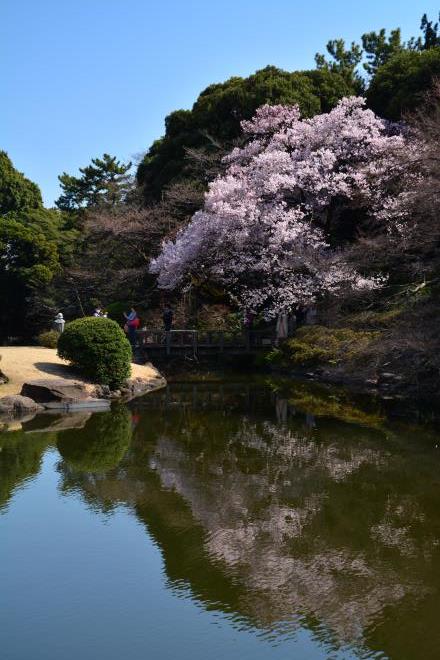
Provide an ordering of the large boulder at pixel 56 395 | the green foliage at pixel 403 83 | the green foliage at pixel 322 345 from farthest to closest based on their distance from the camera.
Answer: the green foliage at pixel 403 83, the green foliage at pixel 322 345, the large boulder at pixel 56 395

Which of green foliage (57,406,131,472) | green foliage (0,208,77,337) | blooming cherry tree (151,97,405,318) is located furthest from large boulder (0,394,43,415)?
green foliage (0,208,77,337)

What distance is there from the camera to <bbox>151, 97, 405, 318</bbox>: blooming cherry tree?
80.4 feet

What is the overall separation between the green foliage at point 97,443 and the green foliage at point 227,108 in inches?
715

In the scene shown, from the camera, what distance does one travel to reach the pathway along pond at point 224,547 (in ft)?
18.5

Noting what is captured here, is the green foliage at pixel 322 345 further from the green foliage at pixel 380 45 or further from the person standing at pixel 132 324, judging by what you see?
the green foliage at pixel 380 45

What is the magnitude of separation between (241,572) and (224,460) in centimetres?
487

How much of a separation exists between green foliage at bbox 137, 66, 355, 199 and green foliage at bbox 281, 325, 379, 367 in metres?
10.4

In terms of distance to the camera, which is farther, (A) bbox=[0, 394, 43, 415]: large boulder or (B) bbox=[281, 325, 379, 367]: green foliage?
(B) bbox=[281, 325, 379, 367]: green foliage

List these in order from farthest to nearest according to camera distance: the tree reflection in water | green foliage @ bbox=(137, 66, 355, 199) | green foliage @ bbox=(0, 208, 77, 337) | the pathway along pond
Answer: green foliage @ bbox=(0, 208, 77, 337) → green foliage @ bbox=(137, 66, 355, 199) → the tree reflection in water → the pathway along pond

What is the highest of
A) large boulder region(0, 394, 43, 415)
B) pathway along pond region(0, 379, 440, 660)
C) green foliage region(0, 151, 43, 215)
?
green foliage region(0, 151, 43, 215)

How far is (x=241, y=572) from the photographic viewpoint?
6848 millimetres

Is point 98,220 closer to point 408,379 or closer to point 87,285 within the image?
point 87,285

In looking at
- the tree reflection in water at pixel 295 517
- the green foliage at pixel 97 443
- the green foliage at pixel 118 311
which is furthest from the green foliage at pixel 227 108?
the tree reflection in water at pixel 295 517

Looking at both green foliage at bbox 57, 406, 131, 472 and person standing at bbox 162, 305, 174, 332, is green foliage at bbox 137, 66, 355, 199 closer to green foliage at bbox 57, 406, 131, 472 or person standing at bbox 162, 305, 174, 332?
person standing at bbox 162, 305, 174, 332
